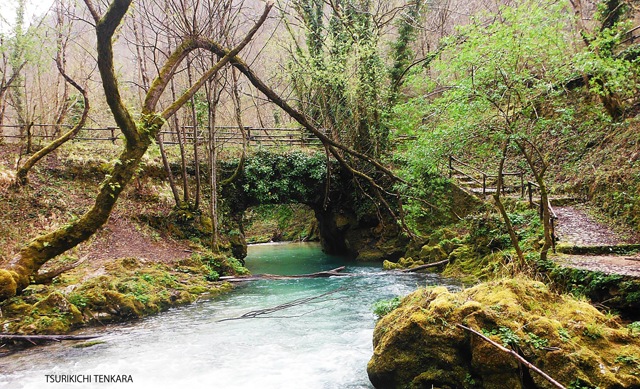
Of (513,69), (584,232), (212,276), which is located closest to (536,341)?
(513,69)

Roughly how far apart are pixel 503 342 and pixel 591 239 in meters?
6.10

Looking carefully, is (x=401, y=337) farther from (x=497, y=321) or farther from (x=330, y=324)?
(x=330, y=324)

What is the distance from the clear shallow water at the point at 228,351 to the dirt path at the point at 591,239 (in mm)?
3842

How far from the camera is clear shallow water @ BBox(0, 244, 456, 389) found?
5.25m

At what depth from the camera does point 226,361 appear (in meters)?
5.94

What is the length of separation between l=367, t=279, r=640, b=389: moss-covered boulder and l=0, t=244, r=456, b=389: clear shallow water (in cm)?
77

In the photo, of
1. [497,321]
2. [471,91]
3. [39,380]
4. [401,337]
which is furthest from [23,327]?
[471,91]

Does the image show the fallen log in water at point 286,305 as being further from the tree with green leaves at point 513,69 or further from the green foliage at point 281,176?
the green foliage at point 281,176

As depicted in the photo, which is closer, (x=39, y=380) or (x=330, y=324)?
(x=39, y=380)

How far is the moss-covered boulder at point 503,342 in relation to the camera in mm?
3762

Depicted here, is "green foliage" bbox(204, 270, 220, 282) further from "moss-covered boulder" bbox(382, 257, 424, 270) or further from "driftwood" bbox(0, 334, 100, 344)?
"moss-covered boulder" bbox(382, 257, 424, 270)

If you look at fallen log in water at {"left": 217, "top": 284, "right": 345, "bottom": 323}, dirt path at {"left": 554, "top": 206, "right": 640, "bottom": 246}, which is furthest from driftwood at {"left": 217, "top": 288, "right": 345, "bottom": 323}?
dirt path at {"left": 554, "top": 206, "right": 640, "bottom": 246}

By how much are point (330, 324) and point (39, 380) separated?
180 inches

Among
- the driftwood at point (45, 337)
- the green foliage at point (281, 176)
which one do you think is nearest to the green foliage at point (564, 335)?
the driftwood at point (45, 337)
